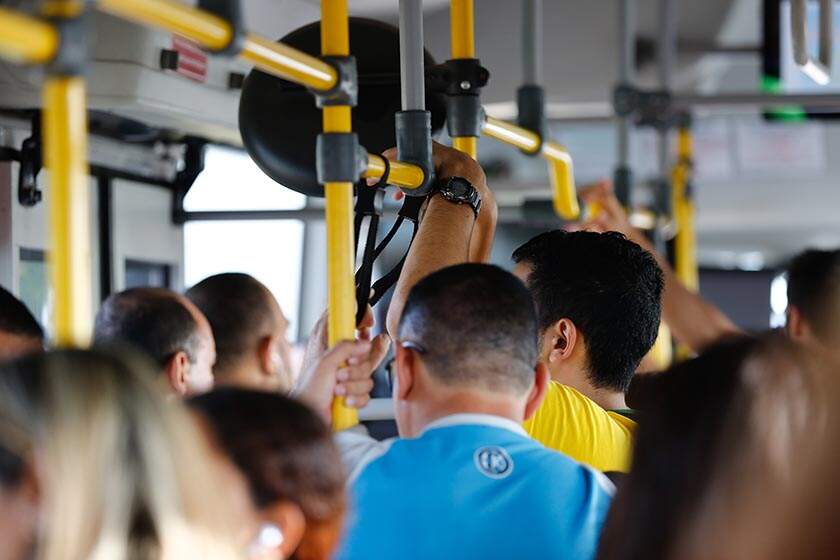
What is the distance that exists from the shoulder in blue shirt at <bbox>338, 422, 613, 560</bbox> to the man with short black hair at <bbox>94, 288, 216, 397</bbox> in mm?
810

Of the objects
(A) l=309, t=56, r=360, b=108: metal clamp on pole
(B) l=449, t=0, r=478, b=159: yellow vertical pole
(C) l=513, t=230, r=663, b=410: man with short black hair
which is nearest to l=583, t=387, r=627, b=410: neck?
(C) l=513, t=230, r=663, b=410: man with short black hair

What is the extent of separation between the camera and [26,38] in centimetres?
143

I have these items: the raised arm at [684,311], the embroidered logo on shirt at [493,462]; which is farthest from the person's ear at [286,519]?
the raised arm at [684,311]

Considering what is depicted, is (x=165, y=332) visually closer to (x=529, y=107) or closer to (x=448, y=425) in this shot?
(x=448, y=425)

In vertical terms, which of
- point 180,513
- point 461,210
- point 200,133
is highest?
point 200,133

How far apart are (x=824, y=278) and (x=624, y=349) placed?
791 millimetres

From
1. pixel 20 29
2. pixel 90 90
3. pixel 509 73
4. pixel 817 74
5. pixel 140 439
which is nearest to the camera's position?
pixel 140 439

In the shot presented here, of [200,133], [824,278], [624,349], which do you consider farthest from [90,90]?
[824,278]

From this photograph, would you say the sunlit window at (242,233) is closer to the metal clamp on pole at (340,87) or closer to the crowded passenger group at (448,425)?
the crowded passenger group at (448,425)

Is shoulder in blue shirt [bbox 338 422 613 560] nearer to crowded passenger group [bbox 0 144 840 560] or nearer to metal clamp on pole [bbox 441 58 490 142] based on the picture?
crowded passenger group [bbox 0 144 840 560]

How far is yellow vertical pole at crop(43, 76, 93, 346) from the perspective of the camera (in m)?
1.54

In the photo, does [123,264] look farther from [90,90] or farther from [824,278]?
[824,278]

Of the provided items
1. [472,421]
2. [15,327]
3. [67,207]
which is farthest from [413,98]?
[67,207]

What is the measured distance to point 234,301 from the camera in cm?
336
